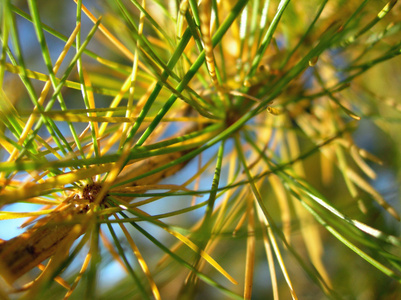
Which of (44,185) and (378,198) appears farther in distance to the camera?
(378,198)

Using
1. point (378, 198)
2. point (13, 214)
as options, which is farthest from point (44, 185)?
point (378, 198)

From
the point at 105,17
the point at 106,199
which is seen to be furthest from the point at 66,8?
the point at 106,199

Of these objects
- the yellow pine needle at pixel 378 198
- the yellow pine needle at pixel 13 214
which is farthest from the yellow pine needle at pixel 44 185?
the yellow pine needle at pixel 378 198

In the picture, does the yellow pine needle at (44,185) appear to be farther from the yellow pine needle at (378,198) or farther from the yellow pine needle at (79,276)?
the yellow pine needle at (378,198)

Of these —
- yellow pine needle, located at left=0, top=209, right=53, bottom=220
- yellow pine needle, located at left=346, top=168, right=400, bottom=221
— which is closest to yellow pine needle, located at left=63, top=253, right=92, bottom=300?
yellow pine needle, located at left=0, top=209, right=53, bottom=220

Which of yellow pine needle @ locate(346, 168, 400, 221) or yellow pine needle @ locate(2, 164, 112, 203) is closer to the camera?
yellow pine needle @ locate(2, 164, 112, 203)

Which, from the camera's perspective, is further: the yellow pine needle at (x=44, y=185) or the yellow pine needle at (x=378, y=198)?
the yellow pine needle at (x=378, y=198)

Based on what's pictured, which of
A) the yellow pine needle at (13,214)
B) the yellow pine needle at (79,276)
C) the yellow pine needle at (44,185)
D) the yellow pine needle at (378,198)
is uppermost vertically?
the yellow pine needle at (13,214)

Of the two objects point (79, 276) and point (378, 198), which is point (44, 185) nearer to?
point (79, 276)

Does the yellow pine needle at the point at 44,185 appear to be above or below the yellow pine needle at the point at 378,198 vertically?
above

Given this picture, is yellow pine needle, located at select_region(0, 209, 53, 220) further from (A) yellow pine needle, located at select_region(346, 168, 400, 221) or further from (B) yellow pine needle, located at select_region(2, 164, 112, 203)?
(A) yellow pine needle, located at select_region(346, 168, 400, 221)

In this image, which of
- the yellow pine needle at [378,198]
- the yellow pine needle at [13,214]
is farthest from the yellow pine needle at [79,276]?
the yellow pine needle at [378,198]
